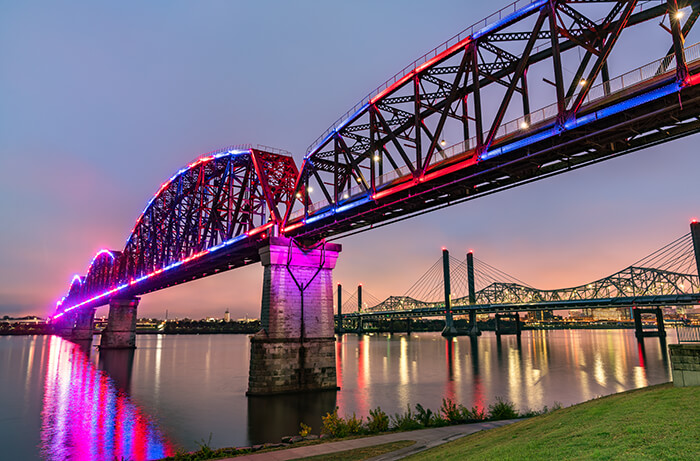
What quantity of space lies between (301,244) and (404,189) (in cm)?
1450

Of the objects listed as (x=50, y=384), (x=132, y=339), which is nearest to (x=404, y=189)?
(x=50, y=384)

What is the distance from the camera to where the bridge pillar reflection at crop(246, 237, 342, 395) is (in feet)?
119

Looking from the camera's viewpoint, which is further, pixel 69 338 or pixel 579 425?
pixel 69 338

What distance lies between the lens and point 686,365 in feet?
47.0

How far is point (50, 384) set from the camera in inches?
1929

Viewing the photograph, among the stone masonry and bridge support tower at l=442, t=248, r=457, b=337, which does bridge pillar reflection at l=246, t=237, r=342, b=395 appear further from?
bridge support tower at l=442, t=248, r=457, b=337

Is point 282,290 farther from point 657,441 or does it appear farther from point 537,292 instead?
point 537,292

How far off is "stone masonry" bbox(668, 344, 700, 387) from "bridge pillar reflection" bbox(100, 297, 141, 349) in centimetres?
10834

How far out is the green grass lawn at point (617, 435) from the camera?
7668mm

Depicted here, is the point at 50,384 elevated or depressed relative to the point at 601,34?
depressed

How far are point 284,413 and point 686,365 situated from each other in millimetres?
23478

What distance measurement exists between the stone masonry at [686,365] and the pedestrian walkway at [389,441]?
7.19 meters

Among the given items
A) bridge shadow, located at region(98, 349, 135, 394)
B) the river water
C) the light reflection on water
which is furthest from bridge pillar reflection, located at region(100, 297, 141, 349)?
the light reflection on water

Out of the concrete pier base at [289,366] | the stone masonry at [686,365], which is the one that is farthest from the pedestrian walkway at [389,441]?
the concrete pier base at [289,366]
